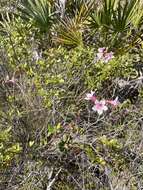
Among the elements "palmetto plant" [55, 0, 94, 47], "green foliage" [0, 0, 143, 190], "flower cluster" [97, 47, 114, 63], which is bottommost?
"green foliage" [0, 0, 143, 190]

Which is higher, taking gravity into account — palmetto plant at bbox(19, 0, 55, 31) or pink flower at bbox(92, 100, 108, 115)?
palmetto plant at bbox(19, 0, 55, 31)

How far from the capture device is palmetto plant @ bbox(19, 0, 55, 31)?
14.6ft

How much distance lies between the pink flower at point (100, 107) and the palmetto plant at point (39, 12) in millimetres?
1461

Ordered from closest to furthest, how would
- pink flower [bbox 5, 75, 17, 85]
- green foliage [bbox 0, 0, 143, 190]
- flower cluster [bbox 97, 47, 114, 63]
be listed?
green foliage [bbox 0, 0, 143, 190] → pink flower [bbox 5, 75, 17, 85] → flower cluster [bbox 97, 47, 114, 63]

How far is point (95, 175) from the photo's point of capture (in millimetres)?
3076

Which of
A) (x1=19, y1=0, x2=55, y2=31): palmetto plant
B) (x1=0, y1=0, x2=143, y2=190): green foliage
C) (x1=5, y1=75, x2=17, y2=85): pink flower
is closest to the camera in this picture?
(x1=0, y1=0, x2=143, y2=190): green foliage

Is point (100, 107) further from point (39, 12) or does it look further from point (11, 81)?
point (39, 12)

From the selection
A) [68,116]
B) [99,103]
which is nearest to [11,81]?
[68,116]

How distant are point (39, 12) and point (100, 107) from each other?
167cm

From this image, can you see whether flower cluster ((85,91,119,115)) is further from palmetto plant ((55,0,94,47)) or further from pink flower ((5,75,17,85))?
palmetto plant ((55,0,94,47))

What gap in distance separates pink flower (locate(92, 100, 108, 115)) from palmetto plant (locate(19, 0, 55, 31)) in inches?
57.5

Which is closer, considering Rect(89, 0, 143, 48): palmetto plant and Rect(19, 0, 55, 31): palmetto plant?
Rect(89, 0, 143, 48): palmetto plant

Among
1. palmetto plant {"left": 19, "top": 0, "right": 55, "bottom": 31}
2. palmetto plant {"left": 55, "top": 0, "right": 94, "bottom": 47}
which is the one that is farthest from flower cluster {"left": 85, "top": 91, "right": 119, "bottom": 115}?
palmetto plant {"left": 19, "top": 0, "right": 55, "bottom": 31}

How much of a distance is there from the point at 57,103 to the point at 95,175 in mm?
594
